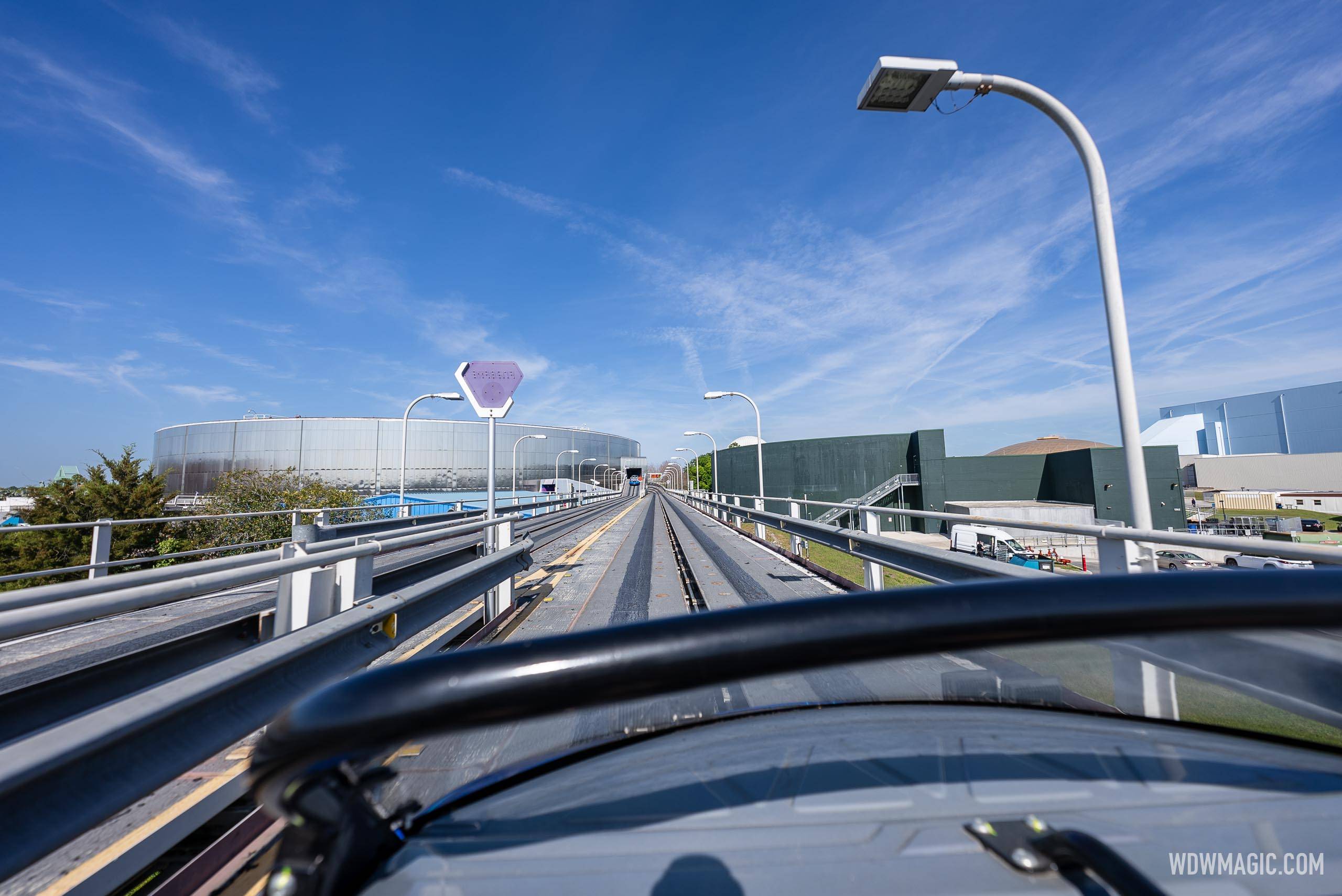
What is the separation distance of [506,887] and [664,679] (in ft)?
1.88

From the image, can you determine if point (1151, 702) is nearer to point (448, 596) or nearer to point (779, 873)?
point (779, 873)

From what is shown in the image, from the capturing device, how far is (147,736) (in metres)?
1.40

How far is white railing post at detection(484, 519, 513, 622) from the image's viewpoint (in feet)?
15.8

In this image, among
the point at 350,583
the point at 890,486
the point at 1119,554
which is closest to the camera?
the point at 350,583

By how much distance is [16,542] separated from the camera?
58.9ft

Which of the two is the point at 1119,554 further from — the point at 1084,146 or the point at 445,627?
the point at 445,627

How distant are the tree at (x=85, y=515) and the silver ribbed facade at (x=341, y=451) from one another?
182 feet

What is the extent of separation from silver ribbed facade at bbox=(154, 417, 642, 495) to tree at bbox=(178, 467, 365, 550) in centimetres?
4848

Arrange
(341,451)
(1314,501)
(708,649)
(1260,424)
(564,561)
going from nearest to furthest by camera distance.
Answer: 1. (708,649)
2. (564,561)
3. (1314,501)
4. (341,451)
5. (1260,424)

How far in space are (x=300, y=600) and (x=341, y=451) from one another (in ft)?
285

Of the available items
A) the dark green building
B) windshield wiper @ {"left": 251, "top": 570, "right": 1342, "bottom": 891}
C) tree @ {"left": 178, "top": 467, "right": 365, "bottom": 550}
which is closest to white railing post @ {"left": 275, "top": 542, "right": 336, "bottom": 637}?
windshield wiper @ {"left": 251, "top": 570, "right": 1342, "bottom": 891}

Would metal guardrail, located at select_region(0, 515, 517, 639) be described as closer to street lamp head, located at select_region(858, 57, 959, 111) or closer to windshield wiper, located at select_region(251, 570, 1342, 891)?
windshield wiper, located at select_region(251, 570, 1342, 891)

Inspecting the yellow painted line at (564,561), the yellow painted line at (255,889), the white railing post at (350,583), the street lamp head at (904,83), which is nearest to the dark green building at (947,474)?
the yellow painted line at (564,561)

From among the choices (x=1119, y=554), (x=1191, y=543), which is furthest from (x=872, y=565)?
(x=1191, y=543)
